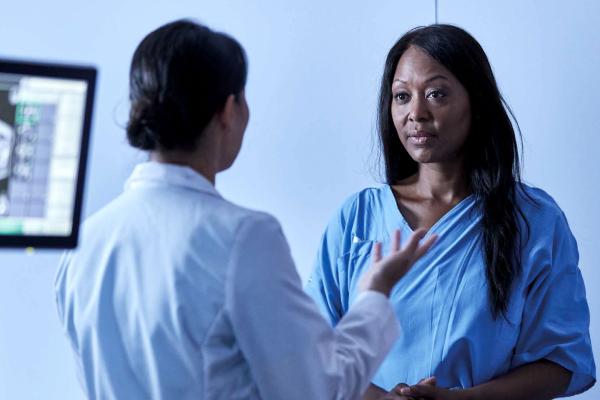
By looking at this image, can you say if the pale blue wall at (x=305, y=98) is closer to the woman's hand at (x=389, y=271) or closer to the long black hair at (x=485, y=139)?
the long black hair at (x=485, y=139)

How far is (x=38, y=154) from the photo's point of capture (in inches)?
35.6

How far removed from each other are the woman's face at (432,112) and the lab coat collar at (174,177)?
0.64m

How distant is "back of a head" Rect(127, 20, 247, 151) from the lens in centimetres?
101

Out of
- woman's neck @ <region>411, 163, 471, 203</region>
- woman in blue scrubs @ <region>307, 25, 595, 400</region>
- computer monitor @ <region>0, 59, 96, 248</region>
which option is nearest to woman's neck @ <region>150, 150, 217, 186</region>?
computer monitor @ <region>0, 59, 96, 248</region>

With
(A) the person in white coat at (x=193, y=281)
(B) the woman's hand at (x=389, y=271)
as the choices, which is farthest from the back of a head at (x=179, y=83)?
(B) the woman's hand at (x=389, y=271)

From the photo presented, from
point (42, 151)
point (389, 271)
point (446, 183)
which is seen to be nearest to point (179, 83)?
point (42, 151)

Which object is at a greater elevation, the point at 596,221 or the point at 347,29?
the point at 347,29

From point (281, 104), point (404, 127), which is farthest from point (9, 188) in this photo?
point (281, 104)

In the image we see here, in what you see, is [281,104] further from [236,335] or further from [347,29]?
[236,335]

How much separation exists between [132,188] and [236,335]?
0.25 meters

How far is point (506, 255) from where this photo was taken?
151cm

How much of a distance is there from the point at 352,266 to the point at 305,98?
64 centimetres

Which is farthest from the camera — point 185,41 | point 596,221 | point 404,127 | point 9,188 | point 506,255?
point 596,221

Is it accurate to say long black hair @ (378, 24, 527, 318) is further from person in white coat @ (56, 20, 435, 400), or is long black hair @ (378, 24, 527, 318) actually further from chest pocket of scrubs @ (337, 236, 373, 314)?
person in white coat @ (56, 20, 435, 400)
